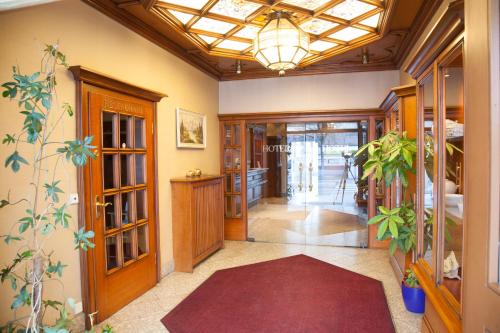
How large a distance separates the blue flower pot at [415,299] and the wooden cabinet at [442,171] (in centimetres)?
55

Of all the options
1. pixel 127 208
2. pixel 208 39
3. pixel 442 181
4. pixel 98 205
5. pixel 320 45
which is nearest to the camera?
pixel 442 181

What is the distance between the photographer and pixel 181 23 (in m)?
3.48

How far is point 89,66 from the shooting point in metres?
2.92

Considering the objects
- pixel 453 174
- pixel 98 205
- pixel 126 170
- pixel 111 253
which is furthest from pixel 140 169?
pixel 453 174

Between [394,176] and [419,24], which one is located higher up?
[419,24]

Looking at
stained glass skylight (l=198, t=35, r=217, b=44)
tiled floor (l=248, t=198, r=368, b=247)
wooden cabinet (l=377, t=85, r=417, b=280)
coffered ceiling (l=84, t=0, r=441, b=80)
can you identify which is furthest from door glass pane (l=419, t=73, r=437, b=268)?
tiled floor (l=248, t=198, r=368, b=247)

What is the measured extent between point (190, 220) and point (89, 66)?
7.07 ft

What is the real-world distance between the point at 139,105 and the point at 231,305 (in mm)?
2356

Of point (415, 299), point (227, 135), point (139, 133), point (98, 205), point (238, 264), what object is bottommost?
point (238, 264)

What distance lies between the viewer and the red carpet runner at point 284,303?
9.36 ft

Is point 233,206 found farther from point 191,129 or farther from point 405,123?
point 405,123

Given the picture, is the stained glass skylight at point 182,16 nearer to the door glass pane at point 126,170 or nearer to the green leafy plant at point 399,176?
the door glass pane at point 126,170

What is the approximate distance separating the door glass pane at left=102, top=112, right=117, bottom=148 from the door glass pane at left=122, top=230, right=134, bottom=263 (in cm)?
95

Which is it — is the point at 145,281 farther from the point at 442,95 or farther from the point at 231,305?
the point at 442,95
